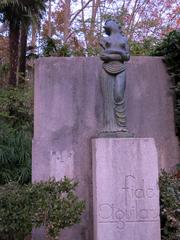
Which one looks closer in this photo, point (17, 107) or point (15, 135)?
point (15, 135)

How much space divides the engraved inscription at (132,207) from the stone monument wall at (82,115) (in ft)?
3.23

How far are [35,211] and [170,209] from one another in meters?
2.13

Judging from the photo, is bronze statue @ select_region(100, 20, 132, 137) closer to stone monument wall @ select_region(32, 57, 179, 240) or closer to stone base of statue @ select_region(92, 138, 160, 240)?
stone base of statue @ select_region(92, 138, 160, 240)

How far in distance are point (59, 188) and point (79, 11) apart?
1592 centimetres

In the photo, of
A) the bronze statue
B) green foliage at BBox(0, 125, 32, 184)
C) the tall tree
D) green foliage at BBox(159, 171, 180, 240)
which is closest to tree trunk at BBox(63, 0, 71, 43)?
the tall tree

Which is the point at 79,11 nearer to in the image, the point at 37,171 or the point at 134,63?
the point at 134,63

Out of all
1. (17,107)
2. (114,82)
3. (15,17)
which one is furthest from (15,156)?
(15,17)

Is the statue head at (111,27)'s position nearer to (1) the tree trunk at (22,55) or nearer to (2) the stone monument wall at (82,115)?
(2) the stone monument wall at (82,115)

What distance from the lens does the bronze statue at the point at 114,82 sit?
6.63 m

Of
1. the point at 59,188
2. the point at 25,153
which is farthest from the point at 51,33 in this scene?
the point at 59,188

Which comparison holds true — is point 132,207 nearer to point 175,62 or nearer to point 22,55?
point 175,62

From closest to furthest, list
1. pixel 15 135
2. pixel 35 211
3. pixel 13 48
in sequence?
1. pixel 35 211
2. pixel 15 135
3. pixel 13 48

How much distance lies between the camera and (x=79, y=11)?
2062 cm

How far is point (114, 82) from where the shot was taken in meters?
6.74
